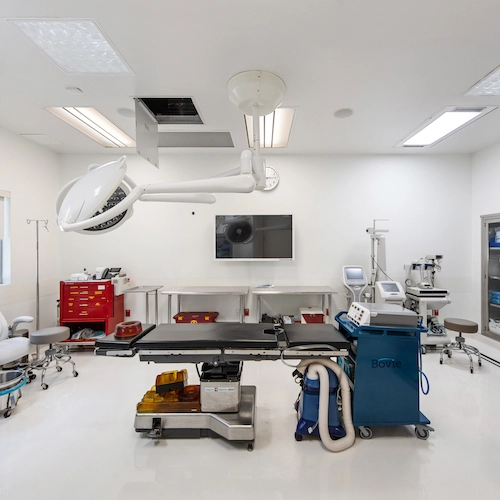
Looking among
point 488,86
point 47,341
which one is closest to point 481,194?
point 488,86

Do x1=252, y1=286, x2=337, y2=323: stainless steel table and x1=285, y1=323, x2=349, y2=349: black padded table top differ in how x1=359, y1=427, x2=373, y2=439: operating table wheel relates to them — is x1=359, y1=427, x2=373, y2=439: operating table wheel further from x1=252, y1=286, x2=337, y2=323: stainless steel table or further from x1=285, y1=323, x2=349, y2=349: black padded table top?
x1=252, y1=286, x2=337, y2=323: stainless steel table

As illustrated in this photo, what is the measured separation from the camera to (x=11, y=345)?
2941 millimetres

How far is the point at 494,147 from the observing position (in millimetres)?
4305

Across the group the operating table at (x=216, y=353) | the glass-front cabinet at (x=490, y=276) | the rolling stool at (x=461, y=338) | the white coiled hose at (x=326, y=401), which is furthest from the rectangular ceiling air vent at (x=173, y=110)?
the glass-front cabinet at (x=490, y=276)

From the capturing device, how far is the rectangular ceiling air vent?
3.17m

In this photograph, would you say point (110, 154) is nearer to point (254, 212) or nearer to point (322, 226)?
point (254, 212)

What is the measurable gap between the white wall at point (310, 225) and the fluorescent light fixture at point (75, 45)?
2310 mm

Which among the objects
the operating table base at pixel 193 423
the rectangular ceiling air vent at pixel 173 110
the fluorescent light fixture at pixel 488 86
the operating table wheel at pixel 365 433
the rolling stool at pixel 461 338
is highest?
the rectangular ceiling air vent at pixel 173 110

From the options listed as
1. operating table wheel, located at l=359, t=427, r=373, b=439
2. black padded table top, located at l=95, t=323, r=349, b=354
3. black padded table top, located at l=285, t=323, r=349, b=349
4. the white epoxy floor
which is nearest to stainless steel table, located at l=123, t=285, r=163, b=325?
the white epoxy floor

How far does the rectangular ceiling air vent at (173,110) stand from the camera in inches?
125

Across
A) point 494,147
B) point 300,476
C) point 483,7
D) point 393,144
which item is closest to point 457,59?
point 483,7

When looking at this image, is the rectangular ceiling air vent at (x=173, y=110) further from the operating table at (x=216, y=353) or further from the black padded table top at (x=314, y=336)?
the black padded table top at (x=314, y=336)

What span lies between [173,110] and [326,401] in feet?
11.1

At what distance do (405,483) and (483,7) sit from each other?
10.2ft
